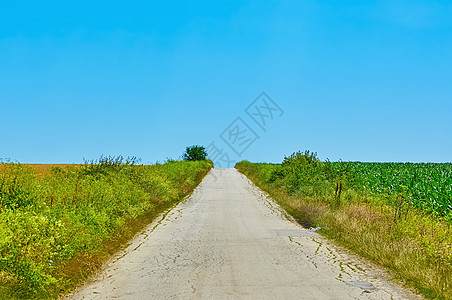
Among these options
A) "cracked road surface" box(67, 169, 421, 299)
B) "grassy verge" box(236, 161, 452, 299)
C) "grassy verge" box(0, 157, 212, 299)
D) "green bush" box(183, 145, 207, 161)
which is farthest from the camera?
"green bush" box(183, 145, 207, 161)

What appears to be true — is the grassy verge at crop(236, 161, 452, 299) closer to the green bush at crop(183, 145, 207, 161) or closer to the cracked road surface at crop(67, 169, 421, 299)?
the cracked road surface at crop(67, 169, 421, 299)

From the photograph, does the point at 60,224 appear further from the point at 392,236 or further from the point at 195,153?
the point at 195,153

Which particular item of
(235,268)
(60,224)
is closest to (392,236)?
(235,268)

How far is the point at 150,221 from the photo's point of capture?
14.8 metres

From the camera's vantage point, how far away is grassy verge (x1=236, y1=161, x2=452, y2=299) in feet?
24.6

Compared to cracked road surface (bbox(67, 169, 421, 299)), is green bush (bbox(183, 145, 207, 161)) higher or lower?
higher

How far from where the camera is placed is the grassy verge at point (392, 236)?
7.51 m

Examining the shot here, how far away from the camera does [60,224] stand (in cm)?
725

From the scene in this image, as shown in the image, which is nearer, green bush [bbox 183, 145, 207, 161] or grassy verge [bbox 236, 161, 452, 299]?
grassy verge [bbox 236, 161, 452, 299]

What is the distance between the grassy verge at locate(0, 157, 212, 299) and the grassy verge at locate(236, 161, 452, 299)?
595 cm

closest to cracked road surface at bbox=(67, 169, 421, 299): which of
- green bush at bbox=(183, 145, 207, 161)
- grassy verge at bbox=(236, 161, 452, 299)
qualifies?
grassy verge at bbox=(236, 161, 452, 299)

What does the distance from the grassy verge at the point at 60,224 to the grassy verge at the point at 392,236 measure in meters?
5.95

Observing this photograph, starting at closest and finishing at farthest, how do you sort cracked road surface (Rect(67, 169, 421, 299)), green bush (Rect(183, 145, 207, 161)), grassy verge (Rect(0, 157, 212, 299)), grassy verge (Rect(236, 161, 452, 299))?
1. grassy verge (Rect(0, 157, 212, 299))
2. cracked road surface (Rect(67, 169, 421, 299))
3. grassy verge (Rect(236, 161, 452, 299))
4. green bush (Rect(183, 145, 207, 161))

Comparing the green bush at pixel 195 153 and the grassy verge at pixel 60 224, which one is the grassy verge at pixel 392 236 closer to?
the grassy verge at pixel 60 224
